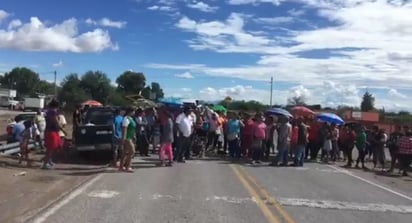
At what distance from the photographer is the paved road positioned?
10148mm

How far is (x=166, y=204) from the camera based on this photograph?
11242mm

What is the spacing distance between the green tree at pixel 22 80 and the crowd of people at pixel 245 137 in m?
152

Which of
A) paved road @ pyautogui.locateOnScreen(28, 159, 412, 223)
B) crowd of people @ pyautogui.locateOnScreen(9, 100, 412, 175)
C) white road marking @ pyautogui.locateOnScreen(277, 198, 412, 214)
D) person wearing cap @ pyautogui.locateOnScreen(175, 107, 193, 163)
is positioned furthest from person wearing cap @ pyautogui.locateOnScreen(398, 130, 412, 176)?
white road marking @ pyautogui.locateOnScreen(277, 198, 412, 214)

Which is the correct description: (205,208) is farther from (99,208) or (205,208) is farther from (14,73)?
(14,73)

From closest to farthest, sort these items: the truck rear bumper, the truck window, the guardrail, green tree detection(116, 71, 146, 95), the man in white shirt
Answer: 1. the guardrail
2. the truck rear bumper
3. the man in white shirt
4. the truck window
5. green tree detection(116, 71, 146, 95)

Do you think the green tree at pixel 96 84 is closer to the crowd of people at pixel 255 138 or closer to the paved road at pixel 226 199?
the crowd of people at pixel 255 138

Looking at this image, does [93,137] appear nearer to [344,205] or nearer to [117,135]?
[117,135]

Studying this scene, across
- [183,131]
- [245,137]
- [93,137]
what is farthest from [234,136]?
[93,137]

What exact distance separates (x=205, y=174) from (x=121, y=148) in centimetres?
248

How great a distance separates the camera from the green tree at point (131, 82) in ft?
329

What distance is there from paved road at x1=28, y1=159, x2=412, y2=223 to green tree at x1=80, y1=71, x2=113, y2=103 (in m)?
84.0

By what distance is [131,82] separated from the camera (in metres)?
103

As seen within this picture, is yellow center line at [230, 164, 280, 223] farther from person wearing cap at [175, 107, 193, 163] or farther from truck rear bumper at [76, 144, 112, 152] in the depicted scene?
truck rear bumper at [76, 144, 112, 152]

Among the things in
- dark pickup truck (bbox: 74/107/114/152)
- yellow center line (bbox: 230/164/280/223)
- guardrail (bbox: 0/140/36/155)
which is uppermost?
dark pickup truck (bbox: 74/107/114/152)
